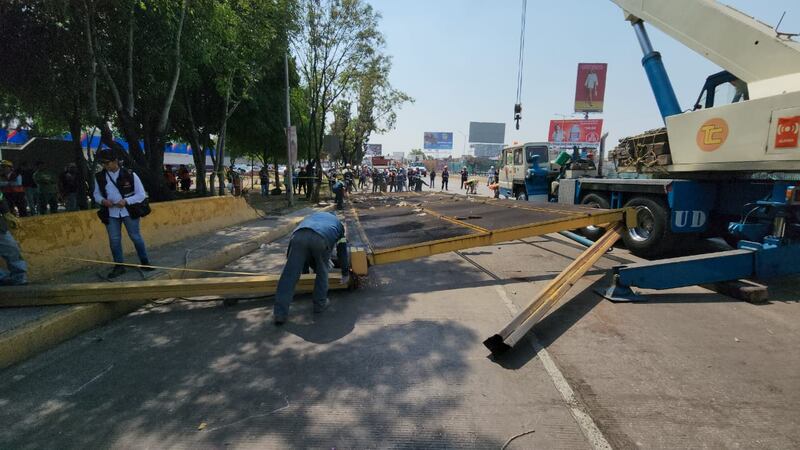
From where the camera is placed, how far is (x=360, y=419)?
107 inches

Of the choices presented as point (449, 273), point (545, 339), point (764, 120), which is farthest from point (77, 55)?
point (764, 120)

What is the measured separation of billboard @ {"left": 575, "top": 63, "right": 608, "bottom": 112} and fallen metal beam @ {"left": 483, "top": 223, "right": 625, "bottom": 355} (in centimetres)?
5198

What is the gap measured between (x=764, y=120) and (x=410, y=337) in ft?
18.3

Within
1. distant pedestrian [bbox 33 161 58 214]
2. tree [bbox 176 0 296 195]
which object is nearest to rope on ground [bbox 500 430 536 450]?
tree [bbox 176 0 296 195]

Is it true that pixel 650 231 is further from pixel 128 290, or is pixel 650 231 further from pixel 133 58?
pixel 133 58

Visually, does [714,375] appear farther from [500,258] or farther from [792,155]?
[500,258]

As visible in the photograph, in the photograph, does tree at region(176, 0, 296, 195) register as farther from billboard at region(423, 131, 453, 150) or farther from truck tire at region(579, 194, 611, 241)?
billboard at region(423, 131, 453, 150)

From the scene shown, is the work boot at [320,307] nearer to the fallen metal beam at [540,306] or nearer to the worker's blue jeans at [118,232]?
the fallen metal beam at [540,306]

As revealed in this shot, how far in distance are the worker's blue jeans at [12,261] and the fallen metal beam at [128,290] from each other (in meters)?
0.32

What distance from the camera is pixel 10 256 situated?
482cm

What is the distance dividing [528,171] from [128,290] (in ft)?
40.6

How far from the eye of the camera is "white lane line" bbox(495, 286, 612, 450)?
2.48 metres

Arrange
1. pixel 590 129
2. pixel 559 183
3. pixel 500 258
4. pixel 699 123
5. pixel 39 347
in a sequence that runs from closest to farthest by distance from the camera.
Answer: pixel 39 347
pixel 699 123
pixel 500 258
pixel 559 183
pixel 590 129

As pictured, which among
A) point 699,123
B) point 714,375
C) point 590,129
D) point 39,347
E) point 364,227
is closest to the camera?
point 714,375
